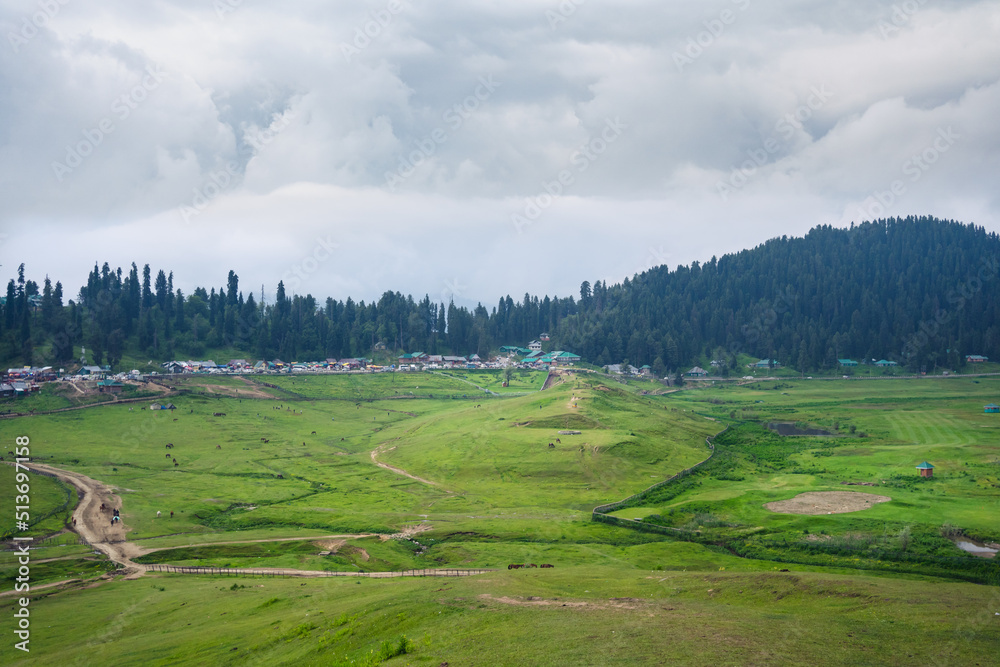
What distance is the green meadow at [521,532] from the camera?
97.9ft

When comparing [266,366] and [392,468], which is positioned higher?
[266,366]

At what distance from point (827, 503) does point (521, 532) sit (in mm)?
30810

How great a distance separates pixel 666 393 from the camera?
169 m

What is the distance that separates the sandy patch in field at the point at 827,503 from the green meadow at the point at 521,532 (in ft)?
5.58

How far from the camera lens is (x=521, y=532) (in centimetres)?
5994

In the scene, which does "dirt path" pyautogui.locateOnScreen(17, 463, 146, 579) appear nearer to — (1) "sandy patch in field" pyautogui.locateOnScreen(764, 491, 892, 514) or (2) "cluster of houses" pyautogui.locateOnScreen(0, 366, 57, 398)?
(2) "cluster of houses" pyautogui.locateOnScreen(0, 366, 57, 398)

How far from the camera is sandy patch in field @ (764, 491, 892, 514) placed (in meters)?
61.0

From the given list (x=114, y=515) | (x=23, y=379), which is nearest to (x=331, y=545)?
(x=114, y=515)

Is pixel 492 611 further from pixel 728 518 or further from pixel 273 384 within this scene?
pixel 273 384

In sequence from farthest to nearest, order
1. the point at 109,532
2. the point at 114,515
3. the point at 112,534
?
the point at 114,515 < the point at 109,532 < the point at 112,534

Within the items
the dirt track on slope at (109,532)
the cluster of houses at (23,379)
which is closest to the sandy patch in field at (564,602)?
the dirt track on slope at (109,532)

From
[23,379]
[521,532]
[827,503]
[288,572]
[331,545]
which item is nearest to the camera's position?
[288,572]

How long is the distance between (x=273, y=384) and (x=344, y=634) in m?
131

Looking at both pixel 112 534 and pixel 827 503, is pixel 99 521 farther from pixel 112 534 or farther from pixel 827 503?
pixel 827 503
